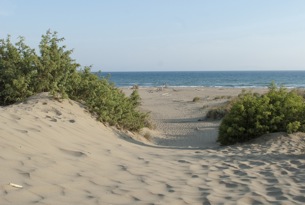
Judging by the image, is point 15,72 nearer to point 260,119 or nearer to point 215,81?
point 260,119

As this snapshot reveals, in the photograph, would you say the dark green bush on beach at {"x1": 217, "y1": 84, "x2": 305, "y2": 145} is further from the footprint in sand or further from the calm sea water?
the calm sea water

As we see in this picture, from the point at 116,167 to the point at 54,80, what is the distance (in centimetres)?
498

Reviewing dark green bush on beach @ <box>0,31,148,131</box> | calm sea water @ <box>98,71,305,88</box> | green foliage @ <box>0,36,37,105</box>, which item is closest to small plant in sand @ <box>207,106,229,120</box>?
dark green bush on beach @ <box>0,31,148,131</box>

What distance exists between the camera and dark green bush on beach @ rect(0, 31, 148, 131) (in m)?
9.62

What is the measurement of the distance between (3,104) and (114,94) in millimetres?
3182

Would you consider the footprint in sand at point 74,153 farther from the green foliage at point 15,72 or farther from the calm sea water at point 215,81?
the calm sea water at point 215,81

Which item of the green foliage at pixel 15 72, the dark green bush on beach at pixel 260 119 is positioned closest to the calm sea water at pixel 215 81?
the dark green bush on beach at pixel 260 119

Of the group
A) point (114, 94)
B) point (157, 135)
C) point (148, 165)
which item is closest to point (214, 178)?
point (148, 165)

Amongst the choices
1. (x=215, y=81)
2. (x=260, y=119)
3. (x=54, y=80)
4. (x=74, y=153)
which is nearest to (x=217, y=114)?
(x=260, y=119)

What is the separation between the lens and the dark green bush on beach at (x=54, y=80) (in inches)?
379

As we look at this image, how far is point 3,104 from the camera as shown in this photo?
31.8 ft

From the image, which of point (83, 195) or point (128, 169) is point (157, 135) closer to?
point (128, 169)

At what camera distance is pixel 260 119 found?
9242 millimetres

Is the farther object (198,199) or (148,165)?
(148,165)
